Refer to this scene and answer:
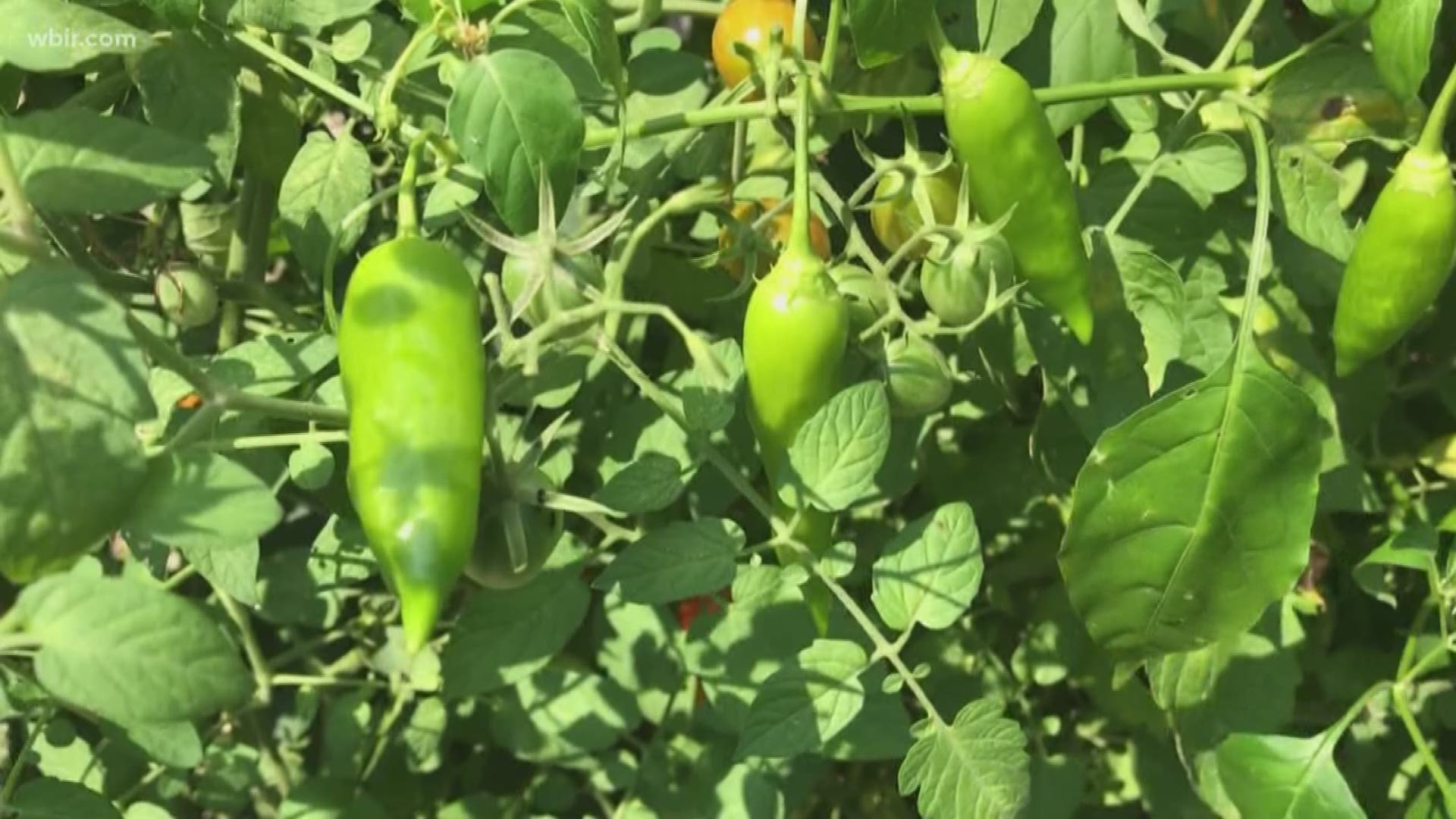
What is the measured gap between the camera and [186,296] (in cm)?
98

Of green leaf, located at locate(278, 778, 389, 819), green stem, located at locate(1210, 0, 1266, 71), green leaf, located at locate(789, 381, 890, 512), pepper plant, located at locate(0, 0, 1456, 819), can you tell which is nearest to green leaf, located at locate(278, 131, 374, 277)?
pepper plant, located at locate(0, 0, 1456, 819)

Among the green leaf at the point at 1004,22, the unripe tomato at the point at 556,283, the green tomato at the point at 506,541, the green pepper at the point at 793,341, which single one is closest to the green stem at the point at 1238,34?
the green leaf at the point at 1004,22

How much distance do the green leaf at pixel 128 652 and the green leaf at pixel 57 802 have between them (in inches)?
11.4

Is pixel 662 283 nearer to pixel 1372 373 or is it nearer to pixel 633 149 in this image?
pixel 633 149

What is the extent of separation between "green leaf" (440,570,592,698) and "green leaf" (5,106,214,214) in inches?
16.5

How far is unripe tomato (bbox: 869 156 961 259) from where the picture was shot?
89 cm

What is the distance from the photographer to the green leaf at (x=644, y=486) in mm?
866

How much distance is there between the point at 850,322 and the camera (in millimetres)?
876

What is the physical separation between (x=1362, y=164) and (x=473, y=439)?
29.8 inches

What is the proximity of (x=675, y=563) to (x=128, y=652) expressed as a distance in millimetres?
345

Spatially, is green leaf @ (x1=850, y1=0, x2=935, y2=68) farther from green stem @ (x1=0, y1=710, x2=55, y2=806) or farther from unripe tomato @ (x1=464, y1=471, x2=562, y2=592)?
green stem @ (x1=0, y1=710, x2=55, y2=806)

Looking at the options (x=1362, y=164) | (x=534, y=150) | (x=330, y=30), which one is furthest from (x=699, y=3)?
(x=1362, y=164)

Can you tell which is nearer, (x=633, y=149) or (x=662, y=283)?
(x=633, y=149)

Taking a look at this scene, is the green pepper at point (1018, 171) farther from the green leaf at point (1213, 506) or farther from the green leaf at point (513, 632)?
the green leaf at point (513, 632)
